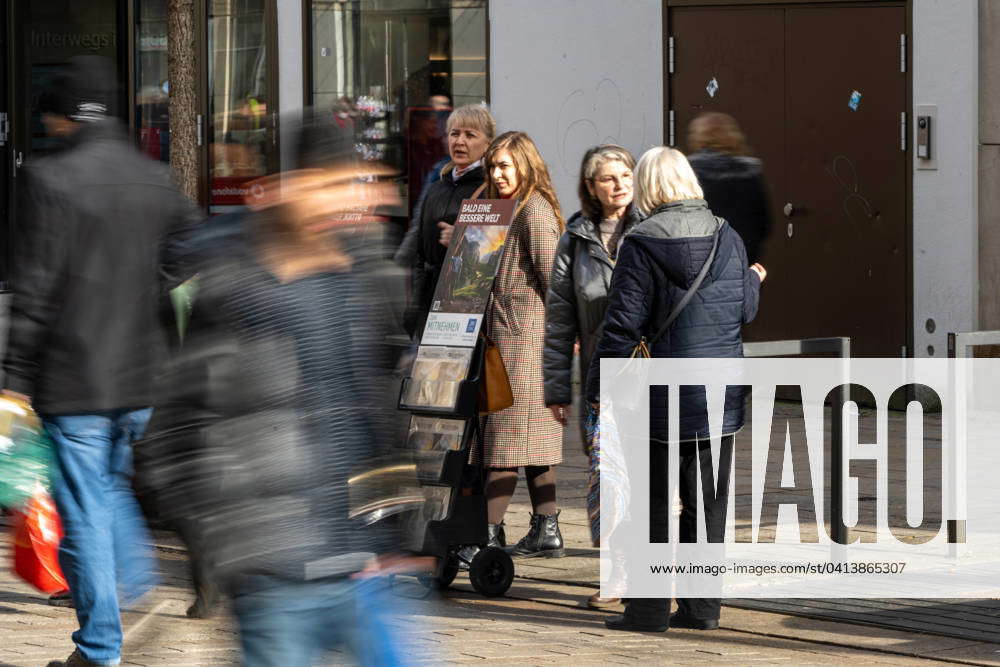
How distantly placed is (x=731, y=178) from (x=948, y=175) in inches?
161

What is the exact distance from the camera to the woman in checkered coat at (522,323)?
287 inches

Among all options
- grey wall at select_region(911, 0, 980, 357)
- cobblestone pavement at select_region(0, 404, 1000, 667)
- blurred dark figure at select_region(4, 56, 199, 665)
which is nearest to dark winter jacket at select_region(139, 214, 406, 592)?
blurred dark figure at select_region(4, 56, 199, 665)

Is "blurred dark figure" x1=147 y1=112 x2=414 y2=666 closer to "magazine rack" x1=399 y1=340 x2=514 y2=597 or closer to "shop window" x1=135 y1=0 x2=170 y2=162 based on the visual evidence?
"magazine rack" x1=399 y1=340 x2=514 y2=597

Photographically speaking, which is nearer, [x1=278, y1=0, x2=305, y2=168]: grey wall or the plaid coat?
the plaid coat

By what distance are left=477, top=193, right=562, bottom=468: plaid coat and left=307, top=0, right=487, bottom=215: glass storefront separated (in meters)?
6.66

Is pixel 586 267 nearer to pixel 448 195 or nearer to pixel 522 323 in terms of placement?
pixel 522 323

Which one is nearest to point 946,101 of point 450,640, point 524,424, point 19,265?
point 524,424

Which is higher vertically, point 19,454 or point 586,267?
point 586,267

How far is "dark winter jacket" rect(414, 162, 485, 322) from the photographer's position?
7.67m

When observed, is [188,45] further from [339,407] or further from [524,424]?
[339,407]

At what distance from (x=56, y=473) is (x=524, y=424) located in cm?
234

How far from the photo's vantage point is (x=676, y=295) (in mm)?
6090

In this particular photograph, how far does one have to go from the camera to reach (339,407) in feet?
12.7

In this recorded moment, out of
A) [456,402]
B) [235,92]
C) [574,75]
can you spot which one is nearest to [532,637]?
[456,402]
